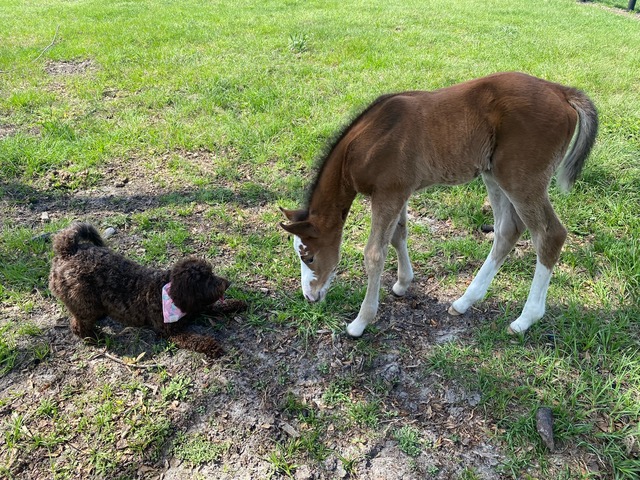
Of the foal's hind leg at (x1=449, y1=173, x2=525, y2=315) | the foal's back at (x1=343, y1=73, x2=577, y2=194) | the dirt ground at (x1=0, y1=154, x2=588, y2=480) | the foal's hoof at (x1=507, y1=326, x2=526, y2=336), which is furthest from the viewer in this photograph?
the foal's hind leg at (x1=449, y1=173, x2=525, y2=315)

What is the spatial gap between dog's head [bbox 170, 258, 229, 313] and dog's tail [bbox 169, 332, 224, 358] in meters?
0.18

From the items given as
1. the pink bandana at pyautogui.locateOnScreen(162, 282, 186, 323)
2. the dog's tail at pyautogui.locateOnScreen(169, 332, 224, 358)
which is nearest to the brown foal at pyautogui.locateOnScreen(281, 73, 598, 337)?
the dog's tail at pyautogui.locateOnScreen(169, 332, 224, 358)

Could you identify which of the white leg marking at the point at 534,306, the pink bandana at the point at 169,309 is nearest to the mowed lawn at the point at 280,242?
the white leg marking at the point at 534,306

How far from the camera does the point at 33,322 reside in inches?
131

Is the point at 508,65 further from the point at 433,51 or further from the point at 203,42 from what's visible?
the point at 203,42

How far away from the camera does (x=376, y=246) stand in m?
3.05

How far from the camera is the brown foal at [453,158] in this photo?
2.79 m

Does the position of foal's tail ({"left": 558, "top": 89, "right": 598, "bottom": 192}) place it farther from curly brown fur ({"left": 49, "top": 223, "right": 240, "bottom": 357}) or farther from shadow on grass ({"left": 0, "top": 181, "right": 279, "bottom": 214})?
shadow on grass ({"left": 0, "top": 181, "right": 279, "bottom": 214})

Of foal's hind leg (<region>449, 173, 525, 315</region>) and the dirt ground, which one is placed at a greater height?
foal's hind leg (<region>449, 173, 525, 315</region>)

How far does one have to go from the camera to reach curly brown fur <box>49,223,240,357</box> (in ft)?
9.93

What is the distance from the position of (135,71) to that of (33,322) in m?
5.40

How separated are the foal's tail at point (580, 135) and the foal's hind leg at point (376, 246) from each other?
3.89 feet

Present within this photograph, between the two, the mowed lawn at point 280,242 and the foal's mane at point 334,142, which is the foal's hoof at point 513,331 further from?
the foal's mane at point 334,142

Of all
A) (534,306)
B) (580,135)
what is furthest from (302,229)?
(580,135)
